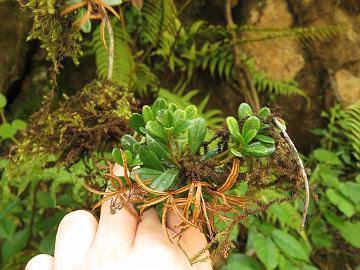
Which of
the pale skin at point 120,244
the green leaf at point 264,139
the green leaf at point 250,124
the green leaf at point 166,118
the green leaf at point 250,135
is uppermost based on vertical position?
the green leaf at point 166,118

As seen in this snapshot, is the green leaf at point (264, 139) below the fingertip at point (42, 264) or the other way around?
the other way around

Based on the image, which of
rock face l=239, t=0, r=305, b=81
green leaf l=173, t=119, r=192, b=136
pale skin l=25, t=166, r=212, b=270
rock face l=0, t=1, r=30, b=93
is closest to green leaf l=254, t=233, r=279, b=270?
pale skin l=25, t=166, r=212, b=270

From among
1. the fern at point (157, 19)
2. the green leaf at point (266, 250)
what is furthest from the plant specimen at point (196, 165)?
the fern at point (157, 19)

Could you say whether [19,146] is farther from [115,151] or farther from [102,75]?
[102,75]

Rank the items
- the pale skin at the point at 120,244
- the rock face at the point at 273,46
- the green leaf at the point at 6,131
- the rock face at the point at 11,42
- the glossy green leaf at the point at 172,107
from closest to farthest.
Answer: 1. the pale skin at the point at 120,244
2. the glossy green leaf at the point at 172,107
3. the green leaf at the point at 6,131
4. the rock face at the point at 11,42
5. the rock face at the point at 273,46

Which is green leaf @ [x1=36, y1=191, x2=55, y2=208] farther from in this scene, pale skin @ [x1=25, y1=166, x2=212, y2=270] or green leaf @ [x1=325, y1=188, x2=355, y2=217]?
green leaf @ [x1=325, y1=188, x2=355, y2=217]

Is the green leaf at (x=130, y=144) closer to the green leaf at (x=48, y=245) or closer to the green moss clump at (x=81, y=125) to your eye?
the green moss clump at (x=81, y=125)

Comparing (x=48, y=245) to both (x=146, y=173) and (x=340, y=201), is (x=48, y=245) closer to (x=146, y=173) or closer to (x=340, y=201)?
(x=146, y=173)
